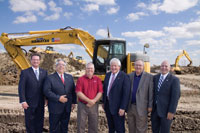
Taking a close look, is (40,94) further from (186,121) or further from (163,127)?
(186,121)

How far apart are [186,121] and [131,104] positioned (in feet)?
10.5

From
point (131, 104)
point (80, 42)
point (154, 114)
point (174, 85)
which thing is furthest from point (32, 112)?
point (80, 42)

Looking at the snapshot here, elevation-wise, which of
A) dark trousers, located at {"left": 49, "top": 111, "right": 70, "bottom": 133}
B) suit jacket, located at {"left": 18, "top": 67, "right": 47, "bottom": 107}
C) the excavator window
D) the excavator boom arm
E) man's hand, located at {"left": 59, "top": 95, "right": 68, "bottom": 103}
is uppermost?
the excavator boom arm

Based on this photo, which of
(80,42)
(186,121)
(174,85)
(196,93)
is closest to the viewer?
(174,85)

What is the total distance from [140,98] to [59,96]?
1.62 meters

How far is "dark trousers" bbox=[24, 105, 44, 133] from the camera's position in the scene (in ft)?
12.6

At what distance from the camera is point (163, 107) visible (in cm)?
344

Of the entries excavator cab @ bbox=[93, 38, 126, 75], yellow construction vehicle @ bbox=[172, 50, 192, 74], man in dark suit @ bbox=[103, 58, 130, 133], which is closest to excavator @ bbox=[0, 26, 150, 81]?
excavator cab @ bbox=[93, 38, 126, 75]

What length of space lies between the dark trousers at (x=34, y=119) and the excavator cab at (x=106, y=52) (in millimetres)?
4323

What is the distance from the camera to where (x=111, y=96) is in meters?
3.62

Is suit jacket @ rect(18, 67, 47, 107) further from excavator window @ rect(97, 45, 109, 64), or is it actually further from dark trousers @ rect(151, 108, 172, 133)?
excavator window @ rect(97, 45, 109, 64)

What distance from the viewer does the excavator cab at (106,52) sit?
805cm

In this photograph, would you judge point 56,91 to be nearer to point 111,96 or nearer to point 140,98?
point 111,96

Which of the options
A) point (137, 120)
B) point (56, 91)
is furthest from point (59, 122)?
point (137, 120)
